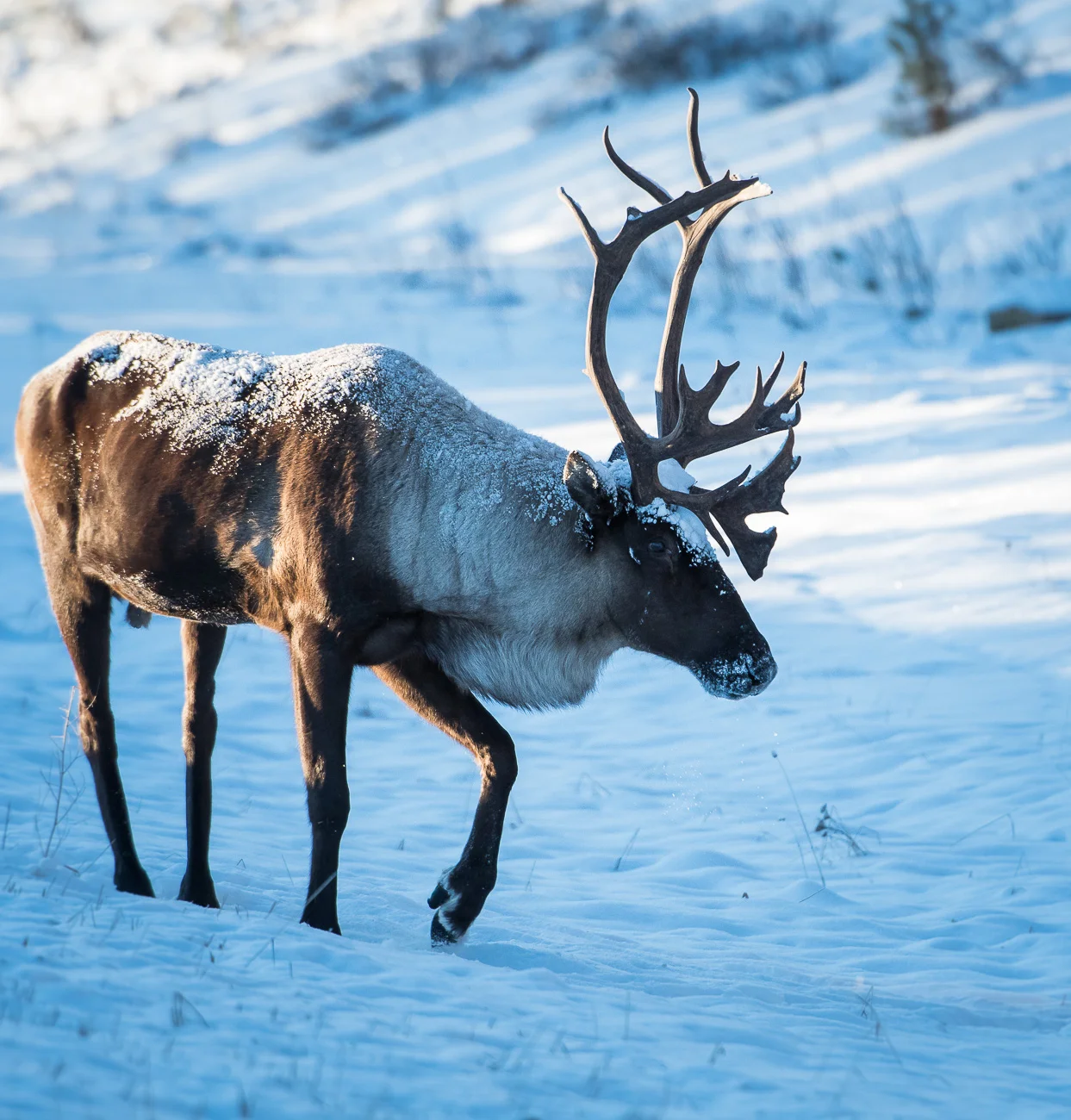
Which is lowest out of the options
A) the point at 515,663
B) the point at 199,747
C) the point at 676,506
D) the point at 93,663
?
the point at 199,747

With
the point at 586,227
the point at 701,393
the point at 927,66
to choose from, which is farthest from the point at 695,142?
the point at 927,66

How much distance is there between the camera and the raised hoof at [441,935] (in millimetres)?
4152

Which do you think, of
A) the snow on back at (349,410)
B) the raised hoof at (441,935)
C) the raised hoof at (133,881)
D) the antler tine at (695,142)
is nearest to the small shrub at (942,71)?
the antler tine at (695,142)

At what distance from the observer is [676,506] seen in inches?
173

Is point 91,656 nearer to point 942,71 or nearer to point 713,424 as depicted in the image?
point 713,424

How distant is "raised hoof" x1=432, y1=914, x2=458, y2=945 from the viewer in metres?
4.15

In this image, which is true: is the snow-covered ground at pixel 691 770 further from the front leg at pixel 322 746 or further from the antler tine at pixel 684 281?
the antler tine at pixel 684 281

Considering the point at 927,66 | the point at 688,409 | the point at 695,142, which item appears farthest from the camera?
the point at 927,66

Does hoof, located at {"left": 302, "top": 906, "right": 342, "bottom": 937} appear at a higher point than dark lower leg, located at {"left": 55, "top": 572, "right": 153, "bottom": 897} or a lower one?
lower

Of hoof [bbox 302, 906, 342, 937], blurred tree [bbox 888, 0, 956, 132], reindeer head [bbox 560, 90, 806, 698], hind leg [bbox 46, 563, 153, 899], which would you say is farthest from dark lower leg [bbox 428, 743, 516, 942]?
blurred tree [bbox 888, 0, 956, 132]

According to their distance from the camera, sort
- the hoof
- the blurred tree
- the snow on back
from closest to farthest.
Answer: the hoof
the snow on back
the blurred tree

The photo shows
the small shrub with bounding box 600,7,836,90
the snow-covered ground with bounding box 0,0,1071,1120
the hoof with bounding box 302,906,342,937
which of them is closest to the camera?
the snow-covered ground with bounding box 0,0,1071,1120

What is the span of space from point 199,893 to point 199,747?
1.77ft

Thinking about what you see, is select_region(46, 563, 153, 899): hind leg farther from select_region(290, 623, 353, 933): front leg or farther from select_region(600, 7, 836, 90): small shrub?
select_region(600, 7, 836, 90): small shrub
